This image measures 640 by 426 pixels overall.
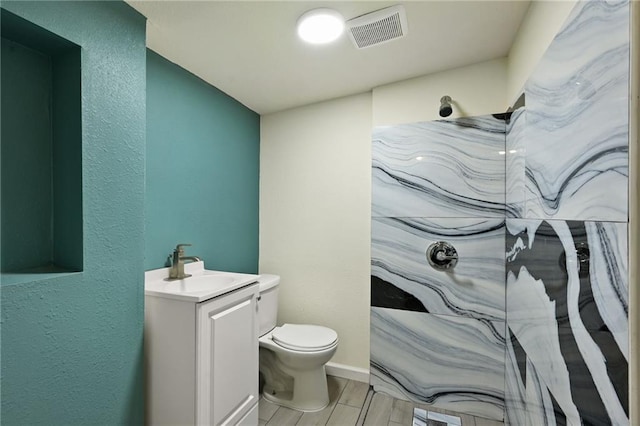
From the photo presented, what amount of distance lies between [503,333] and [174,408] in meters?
1.81

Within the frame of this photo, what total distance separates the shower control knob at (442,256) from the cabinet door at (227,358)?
1123mm

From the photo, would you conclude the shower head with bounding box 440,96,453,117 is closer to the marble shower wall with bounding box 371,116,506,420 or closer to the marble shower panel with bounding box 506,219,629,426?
the marble shower wall with bounding box 371,116,506,420

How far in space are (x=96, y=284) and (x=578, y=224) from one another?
65.2 inches

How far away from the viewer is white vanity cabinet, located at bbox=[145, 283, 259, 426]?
1.25 meters

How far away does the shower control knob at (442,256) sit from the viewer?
1.82 metres

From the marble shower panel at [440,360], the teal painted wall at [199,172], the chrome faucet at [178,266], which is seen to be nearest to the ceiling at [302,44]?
the teal painted wall at [199,172]

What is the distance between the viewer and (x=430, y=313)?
1857 millimetres

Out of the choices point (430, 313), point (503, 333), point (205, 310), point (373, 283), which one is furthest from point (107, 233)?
point (503, 333)

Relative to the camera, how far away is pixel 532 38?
1277 mm

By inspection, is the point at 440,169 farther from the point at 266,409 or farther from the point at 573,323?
the point at 266,409

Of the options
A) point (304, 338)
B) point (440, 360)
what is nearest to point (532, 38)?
point (440, 360)

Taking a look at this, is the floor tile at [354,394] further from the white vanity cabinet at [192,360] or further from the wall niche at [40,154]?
the wall niche at [40,154]

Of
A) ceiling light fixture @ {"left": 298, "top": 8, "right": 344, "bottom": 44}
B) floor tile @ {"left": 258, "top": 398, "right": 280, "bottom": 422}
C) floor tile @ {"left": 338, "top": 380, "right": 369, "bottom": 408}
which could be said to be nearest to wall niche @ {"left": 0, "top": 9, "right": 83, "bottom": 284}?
ceiling light fixture @ {"left": 298, "top": 8, "right": 344, "bottom": 44}

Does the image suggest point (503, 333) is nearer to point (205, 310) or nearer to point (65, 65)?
point (205, 310)
